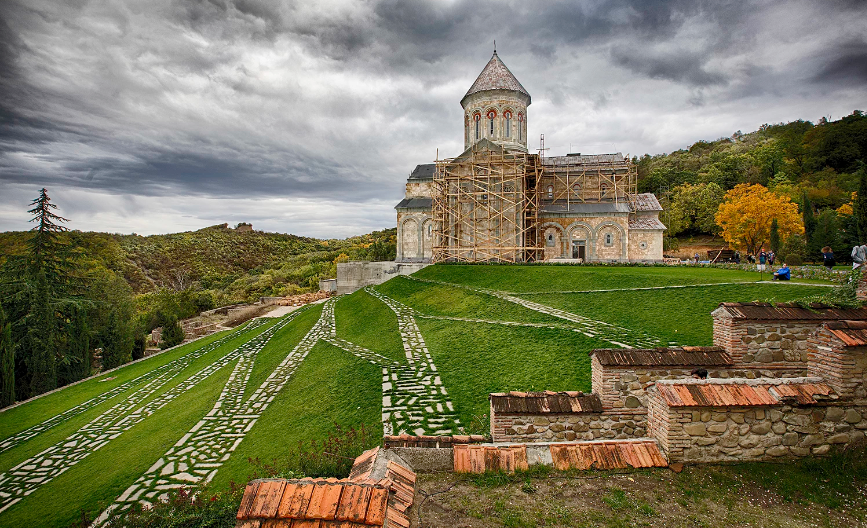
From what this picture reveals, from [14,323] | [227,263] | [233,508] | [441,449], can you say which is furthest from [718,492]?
[227,263]

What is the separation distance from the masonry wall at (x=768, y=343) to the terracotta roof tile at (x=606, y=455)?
7.23 feet

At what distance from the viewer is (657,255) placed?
88.4 ft

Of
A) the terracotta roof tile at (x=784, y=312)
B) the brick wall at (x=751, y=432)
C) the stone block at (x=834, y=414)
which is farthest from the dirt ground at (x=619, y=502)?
the terracotta roof tile at (x=784, y=312)

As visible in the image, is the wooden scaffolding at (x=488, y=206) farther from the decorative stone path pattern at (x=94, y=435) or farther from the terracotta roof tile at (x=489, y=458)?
the terracotta roof tile at (x=489, y=458)

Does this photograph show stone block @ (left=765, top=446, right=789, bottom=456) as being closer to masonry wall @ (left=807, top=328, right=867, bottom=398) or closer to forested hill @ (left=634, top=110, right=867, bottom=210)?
masonry wall @ (left=807, top=328, right=867, bottom=398)

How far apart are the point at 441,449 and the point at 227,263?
6520 centimetres

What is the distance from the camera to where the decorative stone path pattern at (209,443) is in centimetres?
635

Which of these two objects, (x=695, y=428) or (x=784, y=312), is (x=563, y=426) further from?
(x=784, y=312)

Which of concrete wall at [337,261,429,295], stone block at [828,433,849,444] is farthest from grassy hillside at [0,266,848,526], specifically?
concrete wall at [337,261,429,295]

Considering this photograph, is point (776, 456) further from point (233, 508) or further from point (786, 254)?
point (786, 254)

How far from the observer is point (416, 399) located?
7.48 meters

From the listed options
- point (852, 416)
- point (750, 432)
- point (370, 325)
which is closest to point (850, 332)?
point (852, 416)

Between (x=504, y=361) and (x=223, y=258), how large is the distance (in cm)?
6320

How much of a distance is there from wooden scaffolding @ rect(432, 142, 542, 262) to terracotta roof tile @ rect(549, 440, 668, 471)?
821 inches
